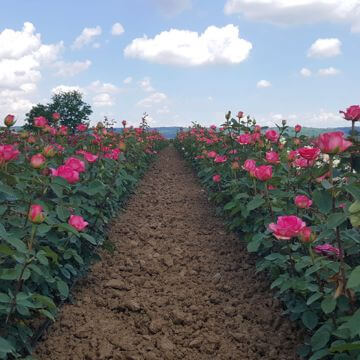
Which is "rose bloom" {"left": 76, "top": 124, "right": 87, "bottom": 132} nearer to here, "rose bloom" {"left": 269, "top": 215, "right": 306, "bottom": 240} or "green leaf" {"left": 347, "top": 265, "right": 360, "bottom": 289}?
"rose bloom" {"left": 269, "top": 215, "right": 306, "bottom": 240}

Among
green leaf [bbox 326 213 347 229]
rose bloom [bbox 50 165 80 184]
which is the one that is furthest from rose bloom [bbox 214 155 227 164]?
green leaf [bbox 326 213 347 229]

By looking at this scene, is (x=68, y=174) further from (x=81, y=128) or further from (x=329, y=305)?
(x=81, y=128)

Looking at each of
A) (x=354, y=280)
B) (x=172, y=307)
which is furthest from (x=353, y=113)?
(x=172, y=307)

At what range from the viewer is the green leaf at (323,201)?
5.93ft

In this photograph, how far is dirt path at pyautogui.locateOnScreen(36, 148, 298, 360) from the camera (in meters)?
2.55

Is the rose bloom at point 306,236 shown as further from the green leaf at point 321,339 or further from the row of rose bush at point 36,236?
the row of rose bush at point 36,236

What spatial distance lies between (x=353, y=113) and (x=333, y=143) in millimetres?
643

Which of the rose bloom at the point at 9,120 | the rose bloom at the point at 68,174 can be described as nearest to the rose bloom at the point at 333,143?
the rose bloom at the point at 68,174

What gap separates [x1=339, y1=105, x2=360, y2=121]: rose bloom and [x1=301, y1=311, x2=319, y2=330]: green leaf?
3.19ft

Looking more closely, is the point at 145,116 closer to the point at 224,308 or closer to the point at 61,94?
the point at 224,308

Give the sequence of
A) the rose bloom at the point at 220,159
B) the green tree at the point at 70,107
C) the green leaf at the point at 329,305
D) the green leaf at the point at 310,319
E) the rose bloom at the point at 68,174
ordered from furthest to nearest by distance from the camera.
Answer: the green tree at the point at 70,107 < the rose bloom at the point at 220,159 < the rose bloom at the point at 68,174 < the green leaf at the point at 310,319 < the green leaf at the point at 329,305

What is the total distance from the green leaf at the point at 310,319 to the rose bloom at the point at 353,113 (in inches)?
38.3

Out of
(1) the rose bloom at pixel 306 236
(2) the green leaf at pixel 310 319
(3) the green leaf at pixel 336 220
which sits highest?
Result: (3) the green leaf at pixel 336 220

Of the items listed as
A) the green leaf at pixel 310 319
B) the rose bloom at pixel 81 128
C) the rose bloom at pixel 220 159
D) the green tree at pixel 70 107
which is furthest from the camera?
the green tree at pixel 70 107
